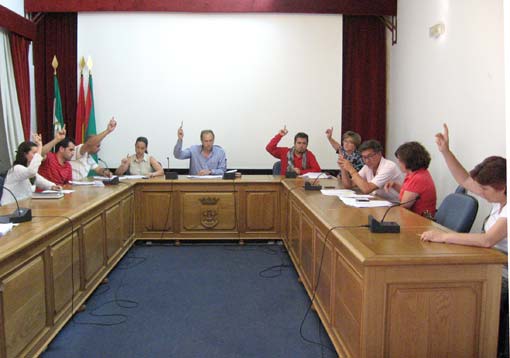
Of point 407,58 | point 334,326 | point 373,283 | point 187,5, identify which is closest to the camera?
point 373,283

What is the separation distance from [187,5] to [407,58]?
274 centimetres

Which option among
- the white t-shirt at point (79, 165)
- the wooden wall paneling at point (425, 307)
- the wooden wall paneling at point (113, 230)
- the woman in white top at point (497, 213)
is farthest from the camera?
the white t-shirt at point (79, 165)

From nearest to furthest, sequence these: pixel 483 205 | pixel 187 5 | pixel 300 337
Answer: pixel 300 337 < pixel 483 205 < pixel 187 5

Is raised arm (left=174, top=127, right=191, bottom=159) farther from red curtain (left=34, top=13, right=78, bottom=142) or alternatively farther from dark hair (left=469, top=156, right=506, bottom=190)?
dark hair (left=469, top=156, right=506, bottom=190)

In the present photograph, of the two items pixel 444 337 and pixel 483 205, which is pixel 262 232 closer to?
pixel 483 205

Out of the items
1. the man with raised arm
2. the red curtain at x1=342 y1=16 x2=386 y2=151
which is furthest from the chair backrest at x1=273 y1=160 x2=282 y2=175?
the man with raised arm

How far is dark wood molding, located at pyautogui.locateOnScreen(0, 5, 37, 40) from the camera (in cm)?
527

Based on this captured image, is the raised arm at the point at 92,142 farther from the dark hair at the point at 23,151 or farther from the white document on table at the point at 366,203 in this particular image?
the white document on table at the point at 366,203

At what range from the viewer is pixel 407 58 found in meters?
5.73

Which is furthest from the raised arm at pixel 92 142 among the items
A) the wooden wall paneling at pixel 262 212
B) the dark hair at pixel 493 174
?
the dark hair at pixel 493 174

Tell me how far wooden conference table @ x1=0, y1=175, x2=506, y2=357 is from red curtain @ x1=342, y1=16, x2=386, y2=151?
255cm

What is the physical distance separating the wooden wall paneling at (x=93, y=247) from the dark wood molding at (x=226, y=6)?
3388 millimetres

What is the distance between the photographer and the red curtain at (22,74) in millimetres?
5617

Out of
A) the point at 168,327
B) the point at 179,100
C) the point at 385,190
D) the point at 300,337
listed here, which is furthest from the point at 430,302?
the point at 179,100
